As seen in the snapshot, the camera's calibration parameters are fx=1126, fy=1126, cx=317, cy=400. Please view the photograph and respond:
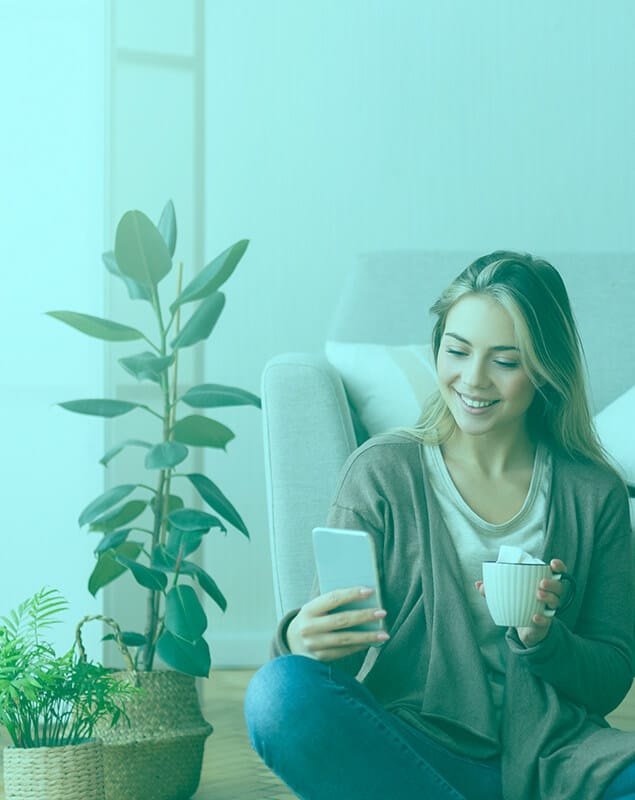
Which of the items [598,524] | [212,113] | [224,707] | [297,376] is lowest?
[224,707]

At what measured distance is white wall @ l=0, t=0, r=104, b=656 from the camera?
2.27m

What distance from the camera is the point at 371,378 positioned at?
190cm

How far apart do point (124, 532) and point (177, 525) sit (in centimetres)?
10

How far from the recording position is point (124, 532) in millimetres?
1860

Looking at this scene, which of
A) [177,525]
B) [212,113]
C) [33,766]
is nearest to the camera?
[33,766]

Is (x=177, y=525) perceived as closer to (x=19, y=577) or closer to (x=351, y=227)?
(x=19, y=577)

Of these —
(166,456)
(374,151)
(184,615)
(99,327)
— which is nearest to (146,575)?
(184,615)

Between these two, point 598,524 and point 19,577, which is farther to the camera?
point 19,577

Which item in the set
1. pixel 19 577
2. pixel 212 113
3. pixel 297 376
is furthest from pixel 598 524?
pixel 212 113

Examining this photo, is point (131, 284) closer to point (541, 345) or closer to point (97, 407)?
point (97, 407)

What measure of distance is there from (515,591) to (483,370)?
0.99 feet

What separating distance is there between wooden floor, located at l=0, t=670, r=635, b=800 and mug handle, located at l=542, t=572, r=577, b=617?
2.23 feet

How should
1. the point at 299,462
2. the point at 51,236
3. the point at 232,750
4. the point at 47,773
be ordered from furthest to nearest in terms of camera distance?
the point at 51,236 → the point at 232,750 → the point at 299,462 → the point at 47,773

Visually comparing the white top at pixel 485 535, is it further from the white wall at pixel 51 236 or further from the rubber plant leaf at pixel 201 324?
the white wall at pixel 51 236
